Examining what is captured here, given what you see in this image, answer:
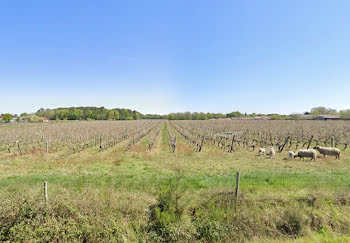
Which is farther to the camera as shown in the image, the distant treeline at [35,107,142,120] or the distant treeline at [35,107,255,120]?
the distant treeline at [35,107,255,120]

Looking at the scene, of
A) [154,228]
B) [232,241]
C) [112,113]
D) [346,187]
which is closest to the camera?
[232,241]

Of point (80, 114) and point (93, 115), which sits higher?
point (80, 114)

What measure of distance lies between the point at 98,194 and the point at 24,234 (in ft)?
7.65

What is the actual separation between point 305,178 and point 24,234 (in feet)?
40.6

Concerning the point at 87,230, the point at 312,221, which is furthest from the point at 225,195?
the point at 87,230

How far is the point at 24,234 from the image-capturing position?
150 inches

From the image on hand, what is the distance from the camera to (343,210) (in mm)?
6000

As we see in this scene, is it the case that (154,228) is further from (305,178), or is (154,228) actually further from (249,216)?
(305,178)

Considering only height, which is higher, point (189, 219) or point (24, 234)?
point (24, 234)

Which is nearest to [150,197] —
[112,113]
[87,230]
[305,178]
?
[87,230]

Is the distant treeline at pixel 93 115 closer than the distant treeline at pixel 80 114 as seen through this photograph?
No

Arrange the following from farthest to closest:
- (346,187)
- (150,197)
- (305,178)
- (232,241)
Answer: (305,178) → (346,187) → (150,197) → (232,241)

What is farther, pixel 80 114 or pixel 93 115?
pixel 93 115

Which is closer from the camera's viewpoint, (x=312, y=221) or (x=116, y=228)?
(x=116, y=228)
